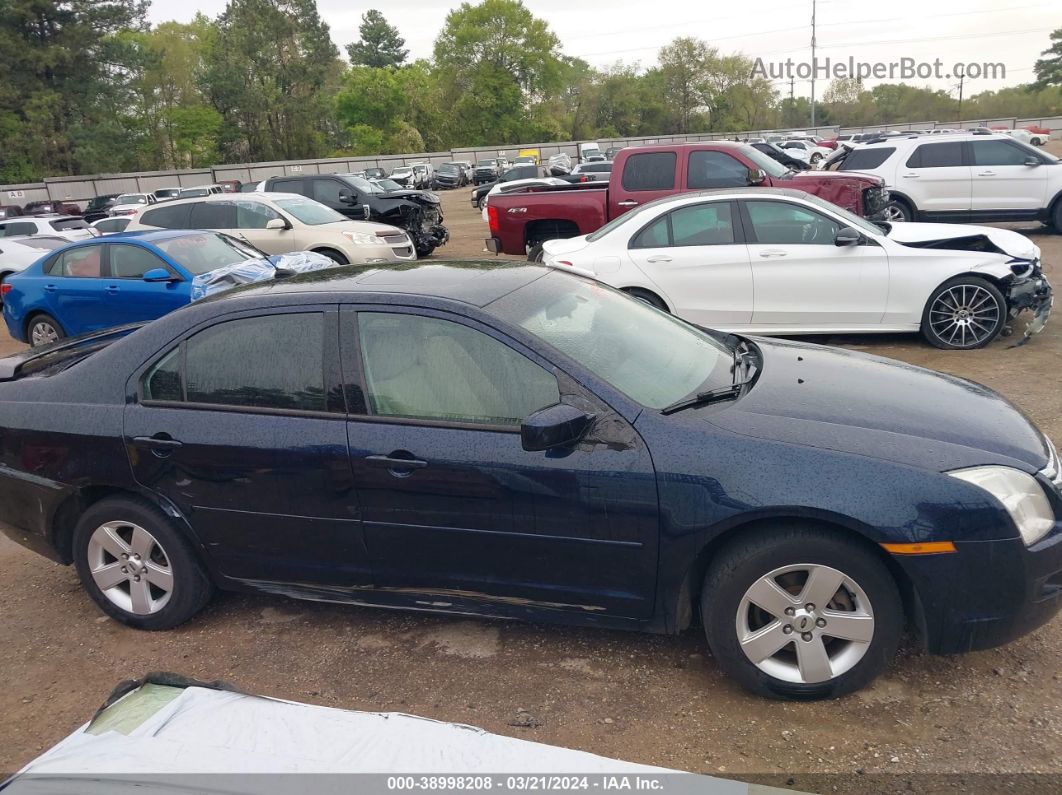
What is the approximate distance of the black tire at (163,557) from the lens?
3715 millimetres

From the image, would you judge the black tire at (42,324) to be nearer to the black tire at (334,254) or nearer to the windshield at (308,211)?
the black tire at (334,254)

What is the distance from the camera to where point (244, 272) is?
28.2 feet

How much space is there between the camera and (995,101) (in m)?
78.1

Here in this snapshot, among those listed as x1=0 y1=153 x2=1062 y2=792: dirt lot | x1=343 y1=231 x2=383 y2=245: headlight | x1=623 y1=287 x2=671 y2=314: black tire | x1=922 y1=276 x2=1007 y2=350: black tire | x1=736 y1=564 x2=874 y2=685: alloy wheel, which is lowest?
x1=0 y1=153 x2=1062 y2=792: dirt lot

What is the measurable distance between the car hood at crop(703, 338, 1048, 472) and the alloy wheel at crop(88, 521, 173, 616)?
2574 millimetres

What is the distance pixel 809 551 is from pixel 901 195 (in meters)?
13.1

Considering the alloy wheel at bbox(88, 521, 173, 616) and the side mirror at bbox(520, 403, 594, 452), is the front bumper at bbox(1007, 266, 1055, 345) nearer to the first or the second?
the side mirror at bbox(520, 403, 594, 452)

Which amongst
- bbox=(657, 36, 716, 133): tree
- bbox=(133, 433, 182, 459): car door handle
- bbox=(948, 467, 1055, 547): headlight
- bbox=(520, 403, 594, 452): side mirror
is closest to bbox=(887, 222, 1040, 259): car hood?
bbox=(948, 467, 1055, 547): headlight

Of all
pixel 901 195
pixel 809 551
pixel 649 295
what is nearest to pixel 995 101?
pixel 901 195

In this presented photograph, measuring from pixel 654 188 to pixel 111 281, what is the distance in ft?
22.1

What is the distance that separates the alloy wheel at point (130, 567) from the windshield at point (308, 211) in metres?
9.41

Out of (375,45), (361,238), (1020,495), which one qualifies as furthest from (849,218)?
(375,45)

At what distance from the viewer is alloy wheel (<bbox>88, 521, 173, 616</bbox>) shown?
3775 millimetres

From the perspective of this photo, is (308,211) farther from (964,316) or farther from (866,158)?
(866,158)
